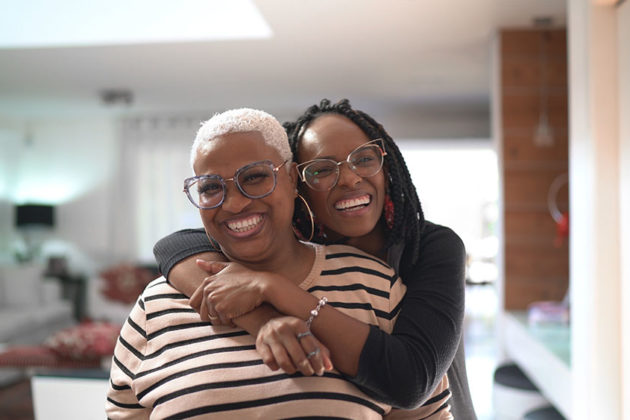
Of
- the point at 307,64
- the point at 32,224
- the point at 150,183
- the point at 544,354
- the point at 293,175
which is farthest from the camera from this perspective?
the point at 150,183

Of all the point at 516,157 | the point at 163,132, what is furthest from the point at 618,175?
the point at 163,132

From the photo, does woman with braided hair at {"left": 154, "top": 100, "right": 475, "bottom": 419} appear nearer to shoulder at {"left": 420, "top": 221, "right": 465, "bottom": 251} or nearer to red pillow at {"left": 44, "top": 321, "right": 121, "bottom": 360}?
shoulder at {"left": 420, "top": 221, "right": 465, "bottom": 251}

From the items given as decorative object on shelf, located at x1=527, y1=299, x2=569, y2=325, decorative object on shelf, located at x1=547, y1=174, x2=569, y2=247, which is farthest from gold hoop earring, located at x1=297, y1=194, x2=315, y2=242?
decorative object on shelf, located at x1=547, y1=174, x2=569, y2=247

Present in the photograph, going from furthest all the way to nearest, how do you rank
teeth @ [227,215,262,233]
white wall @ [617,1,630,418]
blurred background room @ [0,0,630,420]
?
blurred background room @ [0,0,630,420] → white wall @ [617,1,630,418] → teeth @ [227,215,262,233]

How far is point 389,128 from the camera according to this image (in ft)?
23.9

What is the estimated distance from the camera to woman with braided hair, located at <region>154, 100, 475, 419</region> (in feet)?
3.31

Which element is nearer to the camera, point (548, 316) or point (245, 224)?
point (245, 224)

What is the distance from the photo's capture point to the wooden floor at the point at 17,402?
166 inches

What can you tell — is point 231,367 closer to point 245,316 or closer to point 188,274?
point 245,316

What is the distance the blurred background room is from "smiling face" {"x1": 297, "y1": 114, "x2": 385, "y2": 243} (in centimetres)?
126

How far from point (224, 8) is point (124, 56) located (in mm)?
984

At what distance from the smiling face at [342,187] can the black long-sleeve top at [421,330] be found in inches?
4.8

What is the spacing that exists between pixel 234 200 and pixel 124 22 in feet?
12.2

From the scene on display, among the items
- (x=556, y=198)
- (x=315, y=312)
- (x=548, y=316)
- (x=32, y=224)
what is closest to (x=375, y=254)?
(x=315, y=312)
